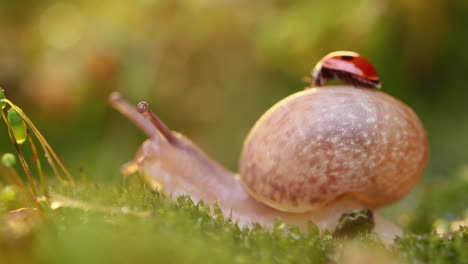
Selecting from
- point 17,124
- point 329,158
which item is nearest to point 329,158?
point 329,158

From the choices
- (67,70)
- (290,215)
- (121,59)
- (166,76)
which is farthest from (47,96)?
(290,215)

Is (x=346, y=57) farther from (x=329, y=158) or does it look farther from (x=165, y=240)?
(x=165, y=240)

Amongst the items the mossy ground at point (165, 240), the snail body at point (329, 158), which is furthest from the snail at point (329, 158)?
the mossy ground at point (165, 240)

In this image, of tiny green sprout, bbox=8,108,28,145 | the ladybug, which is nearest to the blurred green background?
the ladybug

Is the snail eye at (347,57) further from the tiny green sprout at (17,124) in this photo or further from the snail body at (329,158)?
the tiny green sprout at (17,124)

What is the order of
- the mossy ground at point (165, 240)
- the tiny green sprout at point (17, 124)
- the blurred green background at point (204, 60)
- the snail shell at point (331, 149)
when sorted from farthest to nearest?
the blurred green background at point (204, 60)
the snail shell at point (331, 149)
the tiny green sprout at point (17, 124)
the mossy ground at point (165, 240)

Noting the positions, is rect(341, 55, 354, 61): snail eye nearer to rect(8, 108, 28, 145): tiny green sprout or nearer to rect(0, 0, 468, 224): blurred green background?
rect(8, 108, 28, 145): tiny green sprout
